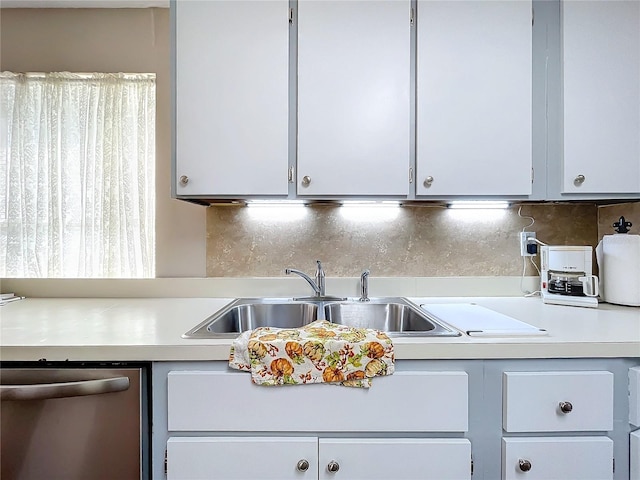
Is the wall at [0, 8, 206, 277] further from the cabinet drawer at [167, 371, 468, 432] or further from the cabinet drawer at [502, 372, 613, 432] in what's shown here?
the cabinet drawer at [502, 372, 613, 432]

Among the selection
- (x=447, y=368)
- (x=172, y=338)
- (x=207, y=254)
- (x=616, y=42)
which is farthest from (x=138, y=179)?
(x=616, y=42)

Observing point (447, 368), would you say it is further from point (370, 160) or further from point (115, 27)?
point (115, 27)

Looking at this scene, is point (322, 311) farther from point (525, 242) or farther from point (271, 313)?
point (525, 242)

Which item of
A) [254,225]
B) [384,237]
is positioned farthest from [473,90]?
[254,225]

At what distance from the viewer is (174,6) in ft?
4.65

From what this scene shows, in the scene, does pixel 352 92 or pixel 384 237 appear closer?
pixel 352 92

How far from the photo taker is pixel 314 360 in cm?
100

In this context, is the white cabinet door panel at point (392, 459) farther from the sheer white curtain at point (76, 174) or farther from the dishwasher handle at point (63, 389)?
the sheer white curtain at point (76, 174)

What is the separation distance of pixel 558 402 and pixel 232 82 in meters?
1.51

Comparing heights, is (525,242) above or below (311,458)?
above

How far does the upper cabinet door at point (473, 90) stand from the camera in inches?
56.1

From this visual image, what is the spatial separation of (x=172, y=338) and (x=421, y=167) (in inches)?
42.0

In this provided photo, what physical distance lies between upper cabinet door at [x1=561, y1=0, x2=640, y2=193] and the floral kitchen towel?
1.13 metres

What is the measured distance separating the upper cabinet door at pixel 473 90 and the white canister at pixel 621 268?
0.53 meters
